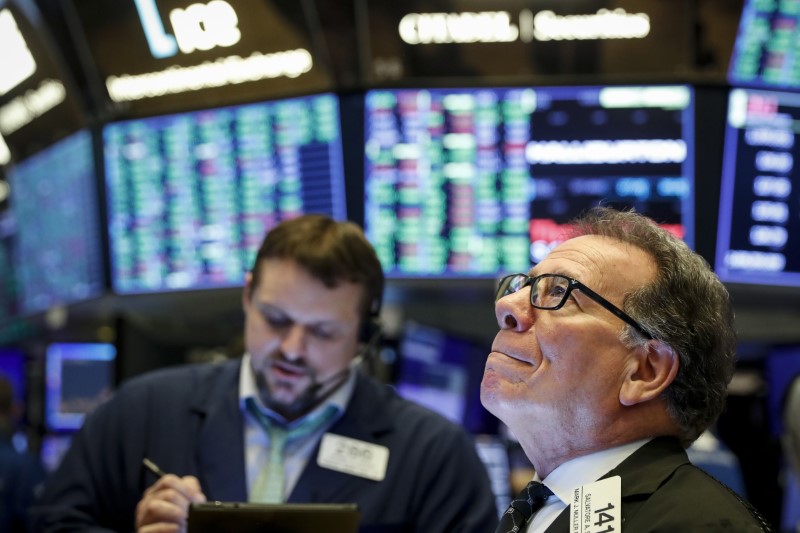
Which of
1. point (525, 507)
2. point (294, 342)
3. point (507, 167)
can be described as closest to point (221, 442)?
point (294, 342)

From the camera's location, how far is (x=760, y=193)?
3375 mm

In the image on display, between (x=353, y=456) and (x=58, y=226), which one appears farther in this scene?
(x=58, y=226)

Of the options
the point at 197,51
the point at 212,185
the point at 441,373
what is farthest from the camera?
the point at 441,373

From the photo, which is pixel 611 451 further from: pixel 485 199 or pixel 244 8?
pixel 244 8

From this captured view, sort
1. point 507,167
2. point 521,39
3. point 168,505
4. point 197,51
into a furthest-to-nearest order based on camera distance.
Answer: point 197,51 → point 507,167 → point 521,39 → point 168,505

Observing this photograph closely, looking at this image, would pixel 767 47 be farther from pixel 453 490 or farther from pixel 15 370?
pixel 15 370

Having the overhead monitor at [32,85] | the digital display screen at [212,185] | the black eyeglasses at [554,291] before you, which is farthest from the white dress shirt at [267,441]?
the overhead monitor at [32,85]

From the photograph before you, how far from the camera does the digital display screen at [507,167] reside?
3375mm

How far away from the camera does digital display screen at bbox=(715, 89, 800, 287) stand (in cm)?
336

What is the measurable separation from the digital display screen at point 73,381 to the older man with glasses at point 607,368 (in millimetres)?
4054

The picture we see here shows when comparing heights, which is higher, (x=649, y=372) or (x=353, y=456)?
(x=649, y=372)

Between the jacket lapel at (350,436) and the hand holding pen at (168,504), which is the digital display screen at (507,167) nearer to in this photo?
the jacket lapel at (350,436)

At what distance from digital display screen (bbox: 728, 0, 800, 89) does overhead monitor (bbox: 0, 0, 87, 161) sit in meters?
2.40

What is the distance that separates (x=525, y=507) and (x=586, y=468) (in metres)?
0.13
